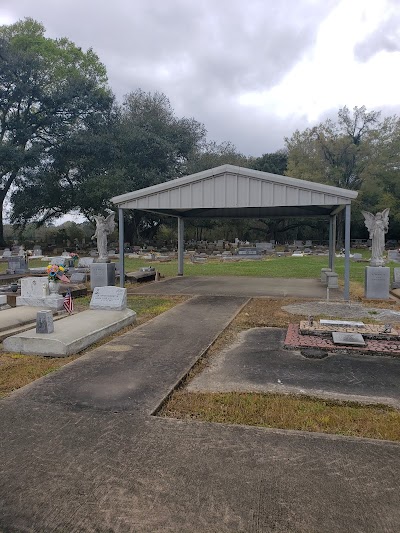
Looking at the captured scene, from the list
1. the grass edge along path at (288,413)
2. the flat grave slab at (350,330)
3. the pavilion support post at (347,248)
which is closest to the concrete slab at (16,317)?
the grass edge along path at (288,413)

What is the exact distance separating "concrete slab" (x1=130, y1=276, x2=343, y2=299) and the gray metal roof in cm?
275

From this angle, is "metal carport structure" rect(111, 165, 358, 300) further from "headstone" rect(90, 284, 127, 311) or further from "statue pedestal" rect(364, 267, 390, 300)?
"headstone" rect(90, 284, 127, 311)

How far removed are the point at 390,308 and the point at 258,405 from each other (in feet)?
24.0

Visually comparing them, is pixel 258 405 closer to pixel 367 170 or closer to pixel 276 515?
pixel 276 515

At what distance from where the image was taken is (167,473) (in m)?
3.11

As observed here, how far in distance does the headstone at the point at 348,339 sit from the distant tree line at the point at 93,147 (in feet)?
95.2

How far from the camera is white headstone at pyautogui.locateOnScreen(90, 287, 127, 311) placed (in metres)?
8.98

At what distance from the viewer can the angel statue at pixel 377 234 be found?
1199 cm

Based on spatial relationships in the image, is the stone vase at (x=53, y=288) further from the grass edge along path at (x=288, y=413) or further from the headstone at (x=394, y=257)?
the headstone at (x=394, y=257)

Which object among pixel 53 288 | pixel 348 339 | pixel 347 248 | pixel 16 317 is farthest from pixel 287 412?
pixel 347 248

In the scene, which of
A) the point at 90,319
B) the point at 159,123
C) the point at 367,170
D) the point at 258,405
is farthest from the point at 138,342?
the point at 367,170

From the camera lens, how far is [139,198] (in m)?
12.6

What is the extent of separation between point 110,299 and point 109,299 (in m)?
0.02

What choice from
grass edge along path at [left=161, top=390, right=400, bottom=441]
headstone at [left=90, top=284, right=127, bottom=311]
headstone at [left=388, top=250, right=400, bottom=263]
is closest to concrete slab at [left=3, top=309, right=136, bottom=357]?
headstone at [left=90, top=284, right=127, bottom=311]
